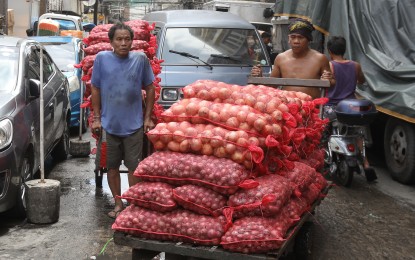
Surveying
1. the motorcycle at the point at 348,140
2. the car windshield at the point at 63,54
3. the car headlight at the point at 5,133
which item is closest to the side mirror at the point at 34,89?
the car headlight at the point at 5,133

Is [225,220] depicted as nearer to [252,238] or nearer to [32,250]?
[252,238]

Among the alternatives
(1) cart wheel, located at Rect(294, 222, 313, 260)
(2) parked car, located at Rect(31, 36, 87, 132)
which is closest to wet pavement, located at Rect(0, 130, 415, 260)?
(1) cart wheel, located at Rect(294, 222, 313, 260)

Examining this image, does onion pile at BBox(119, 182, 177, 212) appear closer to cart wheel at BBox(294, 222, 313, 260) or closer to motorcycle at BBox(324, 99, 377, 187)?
cart wheel at BBox(294, 222, 313, 260)

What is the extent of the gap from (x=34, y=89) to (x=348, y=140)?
409cm

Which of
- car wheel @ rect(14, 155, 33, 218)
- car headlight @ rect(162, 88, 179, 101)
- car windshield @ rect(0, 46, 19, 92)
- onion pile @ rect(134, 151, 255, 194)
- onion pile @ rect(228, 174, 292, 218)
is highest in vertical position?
car windshield @ rect(0, 46, 19, 92)

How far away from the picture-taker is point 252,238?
13.3ft

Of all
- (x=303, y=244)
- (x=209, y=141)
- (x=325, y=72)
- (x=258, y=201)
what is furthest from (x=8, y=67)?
(x=258, y=201)

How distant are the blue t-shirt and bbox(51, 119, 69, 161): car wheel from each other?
11.1 ft

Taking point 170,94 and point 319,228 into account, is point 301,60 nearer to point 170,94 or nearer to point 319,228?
point 319,228

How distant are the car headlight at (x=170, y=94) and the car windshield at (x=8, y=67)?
2528 millimetres

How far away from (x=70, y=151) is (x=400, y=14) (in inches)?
214

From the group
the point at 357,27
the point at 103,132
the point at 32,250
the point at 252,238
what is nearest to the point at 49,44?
the point at 357,27

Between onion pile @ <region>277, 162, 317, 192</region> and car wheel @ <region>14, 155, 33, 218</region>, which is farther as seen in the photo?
car wheel @ <region>14, 155, 33, 218</region>

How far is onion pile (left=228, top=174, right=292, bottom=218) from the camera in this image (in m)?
4.18
